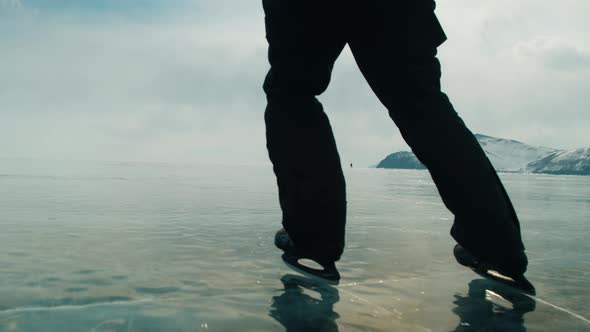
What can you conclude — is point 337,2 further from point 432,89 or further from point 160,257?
point 160,257

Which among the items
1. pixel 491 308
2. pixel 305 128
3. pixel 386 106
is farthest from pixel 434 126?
pixel 491 308

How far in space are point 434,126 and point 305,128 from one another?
48cm

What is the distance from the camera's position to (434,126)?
1.76 metres

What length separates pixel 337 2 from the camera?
1746 millimetres

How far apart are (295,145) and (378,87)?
0.39 meters

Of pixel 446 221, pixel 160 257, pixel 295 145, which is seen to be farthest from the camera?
pixel 446 221

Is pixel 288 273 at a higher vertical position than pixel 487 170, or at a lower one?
lower

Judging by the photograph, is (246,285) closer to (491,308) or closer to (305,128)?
(305,128)

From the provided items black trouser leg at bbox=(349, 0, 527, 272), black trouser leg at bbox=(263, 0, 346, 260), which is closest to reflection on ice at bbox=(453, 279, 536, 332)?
black trouser leg at bbox=(349, 0, 527, 272)

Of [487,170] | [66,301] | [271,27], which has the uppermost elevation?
[271,27]

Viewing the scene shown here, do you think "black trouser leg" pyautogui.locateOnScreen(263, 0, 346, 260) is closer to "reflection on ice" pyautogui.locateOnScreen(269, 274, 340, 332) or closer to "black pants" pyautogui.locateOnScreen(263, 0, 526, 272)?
"black pants" pyautogui.locateOnScreen(263, 0, 526, 272)

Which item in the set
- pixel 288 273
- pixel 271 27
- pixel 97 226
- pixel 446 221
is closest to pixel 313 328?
pixel 288 273

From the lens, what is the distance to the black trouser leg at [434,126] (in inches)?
67.2

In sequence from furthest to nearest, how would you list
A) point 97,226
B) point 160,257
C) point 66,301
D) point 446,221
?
1. point 446,221
2. point 97,226
3. point 160,257
4. point 66,301
